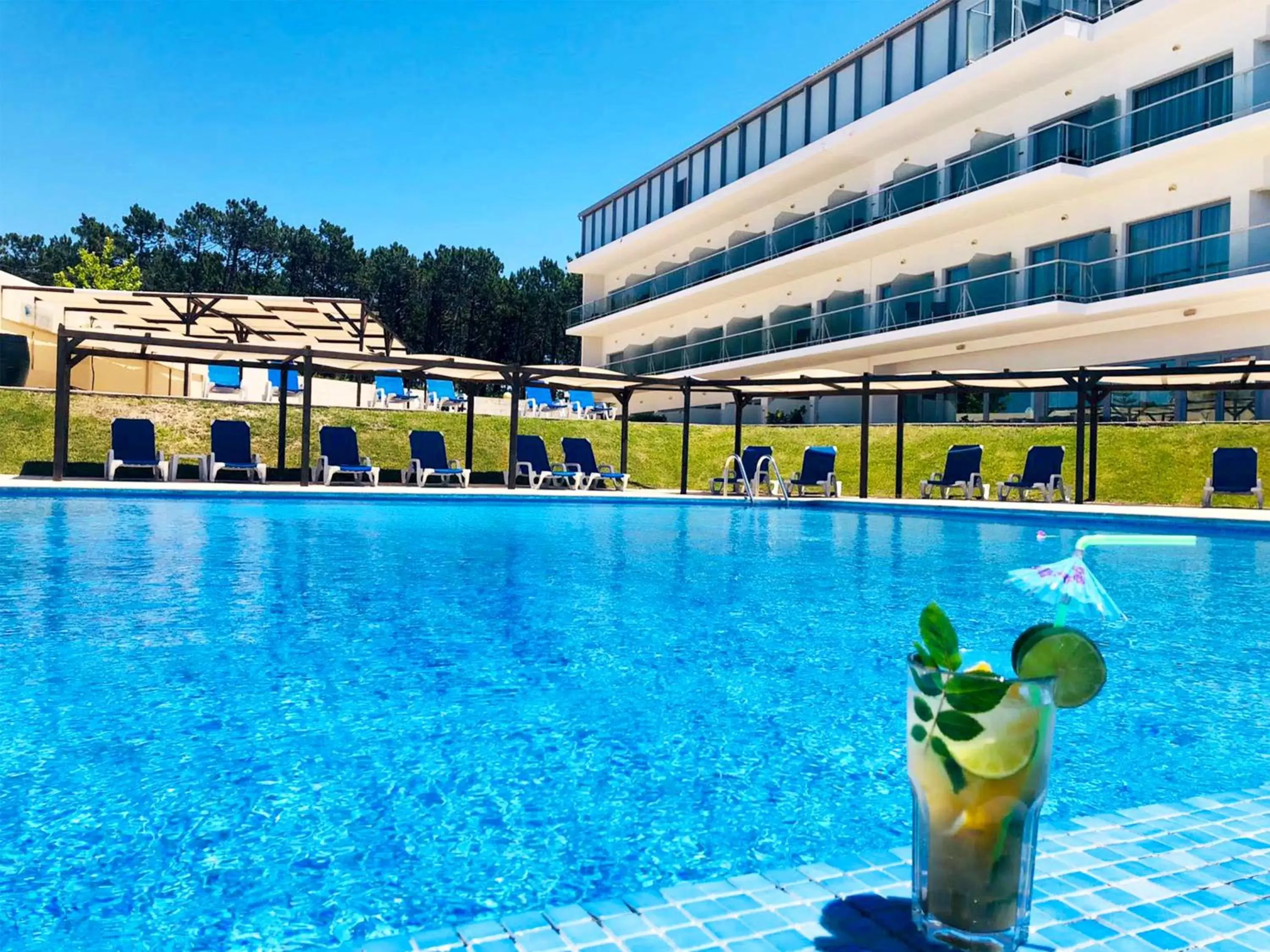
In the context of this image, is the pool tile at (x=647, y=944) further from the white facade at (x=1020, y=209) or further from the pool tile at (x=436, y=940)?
the white facade at (x=1020, y=209)

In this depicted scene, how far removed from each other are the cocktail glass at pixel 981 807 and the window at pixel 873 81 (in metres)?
26.8

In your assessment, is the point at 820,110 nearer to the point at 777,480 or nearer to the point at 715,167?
the point at 715,167

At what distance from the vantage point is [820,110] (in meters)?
28.3

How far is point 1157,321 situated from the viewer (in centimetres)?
1928

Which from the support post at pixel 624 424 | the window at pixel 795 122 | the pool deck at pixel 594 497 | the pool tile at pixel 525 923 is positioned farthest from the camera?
the window at pixel 795 122

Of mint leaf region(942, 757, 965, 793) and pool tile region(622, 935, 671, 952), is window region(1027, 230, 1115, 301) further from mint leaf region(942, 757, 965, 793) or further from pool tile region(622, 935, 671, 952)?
pool tile region(622, 935, 671, 952)

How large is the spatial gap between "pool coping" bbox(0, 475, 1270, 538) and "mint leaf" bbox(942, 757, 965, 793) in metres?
12.3

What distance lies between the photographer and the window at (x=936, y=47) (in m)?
23.7

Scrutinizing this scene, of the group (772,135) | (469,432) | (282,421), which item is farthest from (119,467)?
(772,135)

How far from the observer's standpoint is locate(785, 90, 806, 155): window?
29031 mm

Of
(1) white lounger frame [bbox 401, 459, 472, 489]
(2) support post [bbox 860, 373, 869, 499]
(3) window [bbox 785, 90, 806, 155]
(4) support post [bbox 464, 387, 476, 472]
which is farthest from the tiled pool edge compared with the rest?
(3) window [bbox 785, 90, 806, 155]

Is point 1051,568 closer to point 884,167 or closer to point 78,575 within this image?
point 78,575

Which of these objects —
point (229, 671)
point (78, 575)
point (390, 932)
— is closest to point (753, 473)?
point (78, 575)

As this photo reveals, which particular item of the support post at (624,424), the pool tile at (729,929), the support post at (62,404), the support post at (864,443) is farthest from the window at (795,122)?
the pool tile at (729,929)
